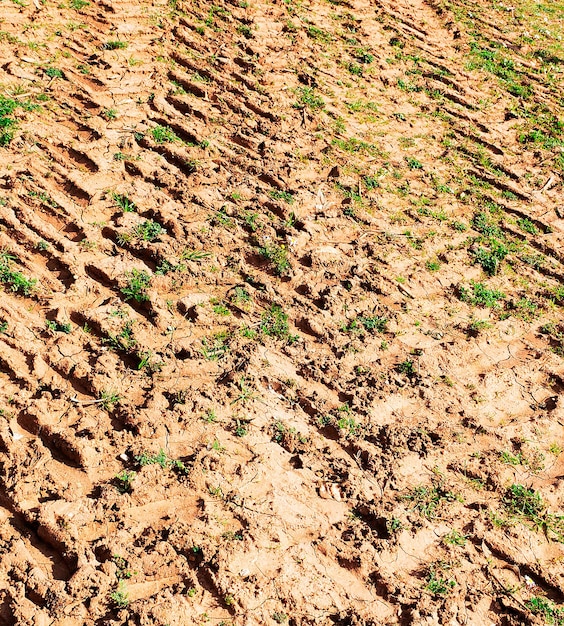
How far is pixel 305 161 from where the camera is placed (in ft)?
19.5

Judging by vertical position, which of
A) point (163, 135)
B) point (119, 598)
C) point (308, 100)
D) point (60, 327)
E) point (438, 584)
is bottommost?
point (119, 598)

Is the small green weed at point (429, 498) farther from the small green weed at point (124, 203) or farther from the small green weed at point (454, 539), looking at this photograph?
the small green weed at point (124, 203)

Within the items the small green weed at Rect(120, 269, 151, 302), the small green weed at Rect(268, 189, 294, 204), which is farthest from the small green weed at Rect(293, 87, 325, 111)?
the small green weed at Rect(120, 269, 151, 302)

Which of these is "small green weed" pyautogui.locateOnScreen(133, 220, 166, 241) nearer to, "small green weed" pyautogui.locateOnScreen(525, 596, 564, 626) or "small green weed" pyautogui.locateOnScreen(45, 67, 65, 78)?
"small green weed" pyautogui.locateOnScreen(45, 67, 65, 78)

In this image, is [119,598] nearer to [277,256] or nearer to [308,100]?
[277,256]

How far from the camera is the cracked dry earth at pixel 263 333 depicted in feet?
10.8

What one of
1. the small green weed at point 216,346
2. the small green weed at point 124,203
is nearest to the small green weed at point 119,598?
the small green weed at point 216,346

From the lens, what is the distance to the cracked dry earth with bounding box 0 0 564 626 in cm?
329

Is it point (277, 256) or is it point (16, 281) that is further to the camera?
point (277, 256)

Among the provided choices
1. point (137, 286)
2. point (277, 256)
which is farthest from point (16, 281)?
point (277, 256)

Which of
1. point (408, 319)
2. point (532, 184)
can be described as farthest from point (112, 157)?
point (532, 184)

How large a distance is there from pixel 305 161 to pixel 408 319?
1977 millimetres

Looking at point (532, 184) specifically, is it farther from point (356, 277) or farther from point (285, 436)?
point (285, 436)

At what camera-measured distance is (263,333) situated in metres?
4.43
